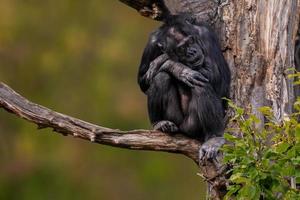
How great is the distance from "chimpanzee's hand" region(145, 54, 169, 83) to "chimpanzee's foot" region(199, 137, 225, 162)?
0.76m

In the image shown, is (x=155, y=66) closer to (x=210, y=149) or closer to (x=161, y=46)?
(x=161, y=46)

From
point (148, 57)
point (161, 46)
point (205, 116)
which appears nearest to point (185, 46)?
point (161, 46)

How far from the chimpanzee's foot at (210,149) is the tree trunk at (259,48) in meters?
0.22

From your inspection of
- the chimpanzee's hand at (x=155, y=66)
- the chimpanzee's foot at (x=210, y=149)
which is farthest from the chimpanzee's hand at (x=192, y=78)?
the chimpanzee's foot at (x=210, y=149)

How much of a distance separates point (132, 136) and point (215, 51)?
2.95ft

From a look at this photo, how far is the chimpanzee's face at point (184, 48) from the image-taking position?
232 inches

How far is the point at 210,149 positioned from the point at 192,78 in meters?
0.66

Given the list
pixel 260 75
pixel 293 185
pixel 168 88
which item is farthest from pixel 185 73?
pixel 293 185

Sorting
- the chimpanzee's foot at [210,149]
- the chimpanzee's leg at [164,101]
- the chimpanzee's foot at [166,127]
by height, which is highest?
the chimpanzee's leg at [164,101]

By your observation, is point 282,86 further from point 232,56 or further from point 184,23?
point 184,23

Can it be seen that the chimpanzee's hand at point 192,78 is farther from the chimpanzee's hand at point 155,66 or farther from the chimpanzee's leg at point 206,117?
the chimpanzee's hand at point 155,66

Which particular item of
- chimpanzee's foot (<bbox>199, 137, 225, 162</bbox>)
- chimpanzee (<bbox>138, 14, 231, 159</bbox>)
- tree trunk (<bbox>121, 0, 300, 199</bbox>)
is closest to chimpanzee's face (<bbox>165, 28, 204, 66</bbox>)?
chimpanzee (<bbox>138, 14, 231, 159</bbox>)

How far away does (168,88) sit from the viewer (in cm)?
596

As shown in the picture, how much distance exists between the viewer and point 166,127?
5.69m
